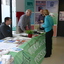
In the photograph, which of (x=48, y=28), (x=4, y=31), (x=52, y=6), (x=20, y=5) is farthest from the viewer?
(x=52, y=6)

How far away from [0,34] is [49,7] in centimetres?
518

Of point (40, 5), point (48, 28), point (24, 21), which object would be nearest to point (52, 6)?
point (40, 5)

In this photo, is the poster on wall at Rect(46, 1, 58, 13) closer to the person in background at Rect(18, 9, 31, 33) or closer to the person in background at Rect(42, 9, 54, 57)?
the person in background at Rect(18, 9, 31, 33)

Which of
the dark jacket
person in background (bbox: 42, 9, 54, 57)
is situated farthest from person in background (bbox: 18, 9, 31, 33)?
the dark jacket

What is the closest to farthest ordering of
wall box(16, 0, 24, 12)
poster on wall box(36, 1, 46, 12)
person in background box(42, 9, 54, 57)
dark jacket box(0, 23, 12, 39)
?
dark jacket box(0, 23, 12, 39) → person in background box(42, 9, 54, 57) → wall box(16, 0, 24, 12) → poster on wall box(36, 1, 46, 12)

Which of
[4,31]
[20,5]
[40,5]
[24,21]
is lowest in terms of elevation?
[4,31]

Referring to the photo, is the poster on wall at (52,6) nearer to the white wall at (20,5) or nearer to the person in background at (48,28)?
the white wall at (20,5)

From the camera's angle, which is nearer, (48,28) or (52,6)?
(48,28)

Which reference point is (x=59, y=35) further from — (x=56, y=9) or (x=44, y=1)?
(x=44, y=1)

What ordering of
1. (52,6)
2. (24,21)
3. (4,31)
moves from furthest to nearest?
1. (52,6)
2. (24,21)
3. (4,31)

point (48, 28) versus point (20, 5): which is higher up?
point (20, 5)

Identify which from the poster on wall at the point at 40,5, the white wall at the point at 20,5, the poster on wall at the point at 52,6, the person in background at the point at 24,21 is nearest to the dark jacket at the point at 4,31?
the person in background at the point at 24,21

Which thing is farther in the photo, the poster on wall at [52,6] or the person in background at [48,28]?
the poster on wall at [52,6]

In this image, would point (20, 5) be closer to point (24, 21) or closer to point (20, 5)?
point (20, 5)
